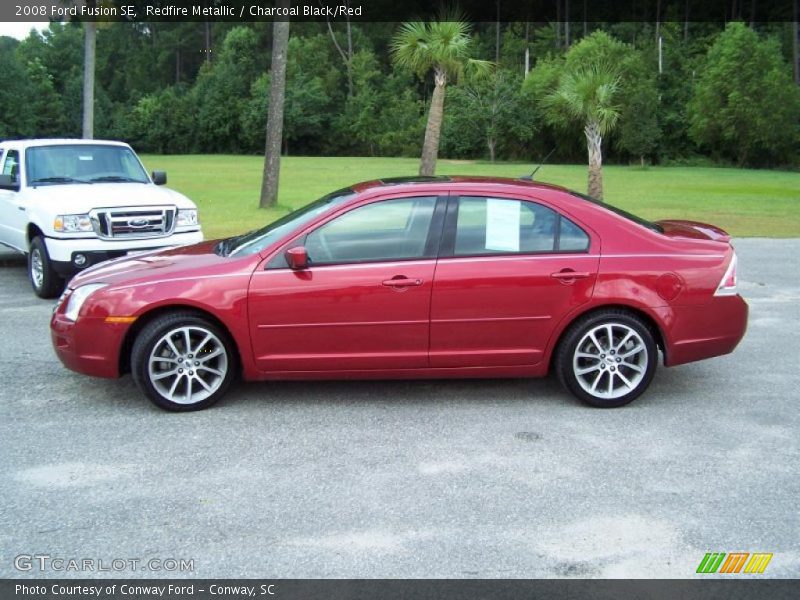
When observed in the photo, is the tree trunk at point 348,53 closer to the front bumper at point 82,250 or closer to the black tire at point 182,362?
the front bumper at point 82,250

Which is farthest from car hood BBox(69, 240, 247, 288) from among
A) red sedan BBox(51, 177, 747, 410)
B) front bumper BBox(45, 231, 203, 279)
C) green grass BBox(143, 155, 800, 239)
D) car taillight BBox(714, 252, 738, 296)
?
green grass BBox(143, 155, 800, 239)

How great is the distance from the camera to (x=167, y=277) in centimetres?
564

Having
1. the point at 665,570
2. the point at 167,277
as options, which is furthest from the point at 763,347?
the point at 167,277

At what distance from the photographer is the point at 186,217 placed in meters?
10.4

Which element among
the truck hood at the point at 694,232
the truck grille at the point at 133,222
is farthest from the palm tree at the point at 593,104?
the truck hood at the point at 694,232

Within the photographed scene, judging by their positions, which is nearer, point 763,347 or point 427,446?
→ point 427,446

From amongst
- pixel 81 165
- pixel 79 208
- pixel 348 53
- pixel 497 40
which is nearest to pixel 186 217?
pixel 79 208

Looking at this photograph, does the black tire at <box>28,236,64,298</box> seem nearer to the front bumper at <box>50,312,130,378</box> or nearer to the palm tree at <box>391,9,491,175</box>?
the front bumper at <box>50,312,130,378</box>

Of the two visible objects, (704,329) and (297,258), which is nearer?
(297,258)

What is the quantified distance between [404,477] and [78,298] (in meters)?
2.65

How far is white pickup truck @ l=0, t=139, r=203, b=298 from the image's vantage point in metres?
9.71

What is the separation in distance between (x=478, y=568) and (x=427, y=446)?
4.89 feet

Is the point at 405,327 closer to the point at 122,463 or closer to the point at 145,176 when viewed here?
the point at 122,463

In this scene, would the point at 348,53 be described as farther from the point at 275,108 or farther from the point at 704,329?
the point at 704,329
